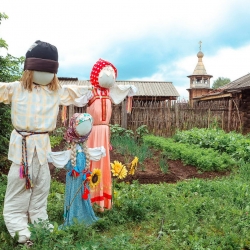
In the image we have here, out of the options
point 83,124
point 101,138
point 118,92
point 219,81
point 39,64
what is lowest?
point 101,138

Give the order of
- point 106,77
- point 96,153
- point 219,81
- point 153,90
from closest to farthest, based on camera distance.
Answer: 1. point 96,153
2. point 106,77
3. point 153,90
4. point 219,81

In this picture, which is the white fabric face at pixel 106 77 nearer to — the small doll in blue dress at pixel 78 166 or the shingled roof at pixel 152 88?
the small doll in blue dress at pixel 78 166

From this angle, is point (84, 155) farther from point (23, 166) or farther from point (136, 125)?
point (136, 125)

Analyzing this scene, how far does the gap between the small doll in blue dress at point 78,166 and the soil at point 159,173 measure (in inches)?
93.4

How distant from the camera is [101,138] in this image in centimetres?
398

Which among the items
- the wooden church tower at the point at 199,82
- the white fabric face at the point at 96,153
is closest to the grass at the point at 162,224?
the white fabric face at the point at 96,153

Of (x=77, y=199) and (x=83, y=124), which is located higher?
(x=83, y=124)

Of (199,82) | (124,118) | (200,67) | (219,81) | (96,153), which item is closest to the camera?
(96,153)

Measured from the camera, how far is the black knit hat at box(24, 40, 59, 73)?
3.24m

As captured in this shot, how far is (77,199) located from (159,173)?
3.26m

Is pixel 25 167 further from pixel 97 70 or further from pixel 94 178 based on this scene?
pixel 97 70

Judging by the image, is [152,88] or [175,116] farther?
[152,88]

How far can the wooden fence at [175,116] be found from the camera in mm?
12117

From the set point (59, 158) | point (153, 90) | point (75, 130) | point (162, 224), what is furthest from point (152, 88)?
point (59, 158)
